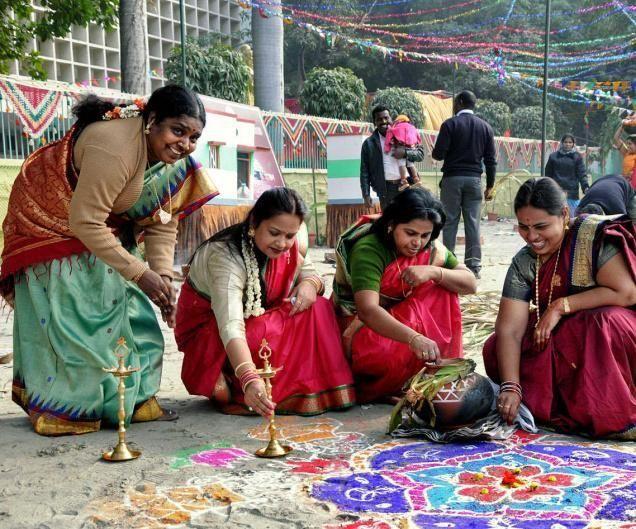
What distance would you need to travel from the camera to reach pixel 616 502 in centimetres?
247

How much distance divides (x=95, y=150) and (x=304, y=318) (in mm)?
1273

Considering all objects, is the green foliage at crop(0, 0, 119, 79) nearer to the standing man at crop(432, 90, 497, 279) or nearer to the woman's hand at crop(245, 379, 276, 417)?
the standing man at crop(432, 90, 497, 279)

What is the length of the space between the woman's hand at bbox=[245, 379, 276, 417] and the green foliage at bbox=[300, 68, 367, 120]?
16.0 metres

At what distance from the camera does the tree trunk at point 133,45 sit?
10.0 meters

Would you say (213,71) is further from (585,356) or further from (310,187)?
(585,356)

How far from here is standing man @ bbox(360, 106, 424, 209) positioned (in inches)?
322

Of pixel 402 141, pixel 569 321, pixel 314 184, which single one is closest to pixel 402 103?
pixel 314 184

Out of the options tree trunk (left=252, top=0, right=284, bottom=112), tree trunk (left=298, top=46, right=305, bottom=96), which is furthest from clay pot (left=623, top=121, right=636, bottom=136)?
tree trunk (left=298, top=46, right=305, bottom=96)

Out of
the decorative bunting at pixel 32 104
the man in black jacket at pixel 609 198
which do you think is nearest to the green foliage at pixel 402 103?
the decorative bunting at pixel 32 104

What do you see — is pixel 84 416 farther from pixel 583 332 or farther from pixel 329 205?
pixel 329 205

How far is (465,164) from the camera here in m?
7.86

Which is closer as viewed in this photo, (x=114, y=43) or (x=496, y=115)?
(x=114, y=43)

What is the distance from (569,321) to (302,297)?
1.23 metres

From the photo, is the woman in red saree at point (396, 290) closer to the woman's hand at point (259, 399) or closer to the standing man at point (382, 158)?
the woman's hand at point (259, 399)
